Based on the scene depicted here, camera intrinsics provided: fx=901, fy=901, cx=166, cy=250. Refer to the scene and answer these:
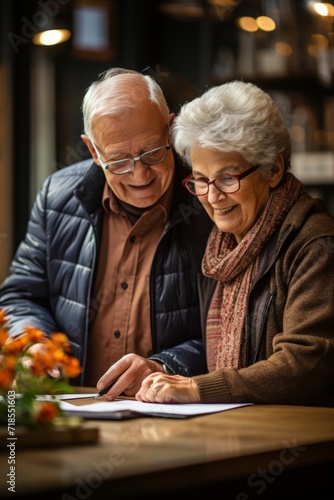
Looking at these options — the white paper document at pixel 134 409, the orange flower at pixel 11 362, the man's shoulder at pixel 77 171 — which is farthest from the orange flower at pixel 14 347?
the man's shoulder at pixel 77 171

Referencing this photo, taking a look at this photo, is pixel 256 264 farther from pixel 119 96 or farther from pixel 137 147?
pixel 119 96

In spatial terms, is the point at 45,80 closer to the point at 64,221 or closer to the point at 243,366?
the point at 64,221

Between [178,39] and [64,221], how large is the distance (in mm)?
3715

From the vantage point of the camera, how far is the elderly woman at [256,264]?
2176mm

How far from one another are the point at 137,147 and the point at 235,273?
469 mm

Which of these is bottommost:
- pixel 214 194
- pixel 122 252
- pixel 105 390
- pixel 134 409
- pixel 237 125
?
pixel 105 390

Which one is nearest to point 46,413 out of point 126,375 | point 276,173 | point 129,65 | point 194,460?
point 194,460

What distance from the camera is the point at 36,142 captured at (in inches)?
231

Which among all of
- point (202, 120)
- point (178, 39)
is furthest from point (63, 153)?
point (202, 120)

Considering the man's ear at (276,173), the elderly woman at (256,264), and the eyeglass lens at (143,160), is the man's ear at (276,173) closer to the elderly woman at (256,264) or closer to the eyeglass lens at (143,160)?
the elderly woman at (256,264)

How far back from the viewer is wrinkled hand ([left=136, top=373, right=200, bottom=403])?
7.06ft

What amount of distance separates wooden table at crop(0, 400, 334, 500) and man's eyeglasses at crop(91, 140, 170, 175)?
0.83 meters

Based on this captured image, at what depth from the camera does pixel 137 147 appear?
2.58 meters

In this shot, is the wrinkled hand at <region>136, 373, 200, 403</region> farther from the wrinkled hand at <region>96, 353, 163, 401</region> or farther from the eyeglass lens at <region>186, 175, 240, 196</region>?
the eyeglass lens at <region>186, 175, 240, 196</region>
